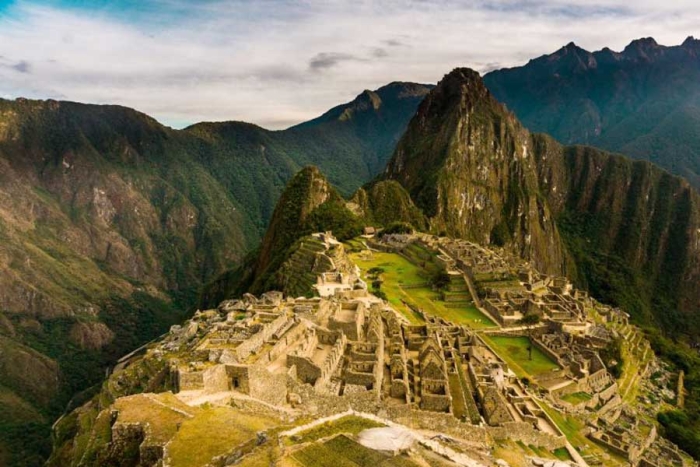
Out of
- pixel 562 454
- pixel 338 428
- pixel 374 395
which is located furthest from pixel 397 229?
pixel 338 428

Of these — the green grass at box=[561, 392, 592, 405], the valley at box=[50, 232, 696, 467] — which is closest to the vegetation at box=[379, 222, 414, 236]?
the valley at box=[50, 232, 696, 467]

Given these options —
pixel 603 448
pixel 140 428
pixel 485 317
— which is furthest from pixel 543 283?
pixel 140 428

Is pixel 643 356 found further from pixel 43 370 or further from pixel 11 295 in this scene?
pixel 11 295

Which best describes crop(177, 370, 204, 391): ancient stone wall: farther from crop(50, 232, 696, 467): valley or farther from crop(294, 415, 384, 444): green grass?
crop(294, 415, 384, 444): green grass

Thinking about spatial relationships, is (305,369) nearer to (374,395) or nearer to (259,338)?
(259,338)

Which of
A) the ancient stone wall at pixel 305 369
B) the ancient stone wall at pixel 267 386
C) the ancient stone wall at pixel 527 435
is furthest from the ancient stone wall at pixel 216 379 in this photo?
the ancient stone wall at pixel 527 435

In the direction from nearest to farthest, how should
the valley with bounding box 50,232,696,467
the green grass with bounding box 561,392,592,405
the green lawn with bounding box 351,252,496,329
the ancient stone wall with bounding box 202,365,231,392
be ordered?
the valley with bounding box 50,232,696,467, the ancient stone wall with bounding box 202,365,231,392, the green grass with bounding box 561,392,592,405, the green lawn with bounding box 351,252,496,329
